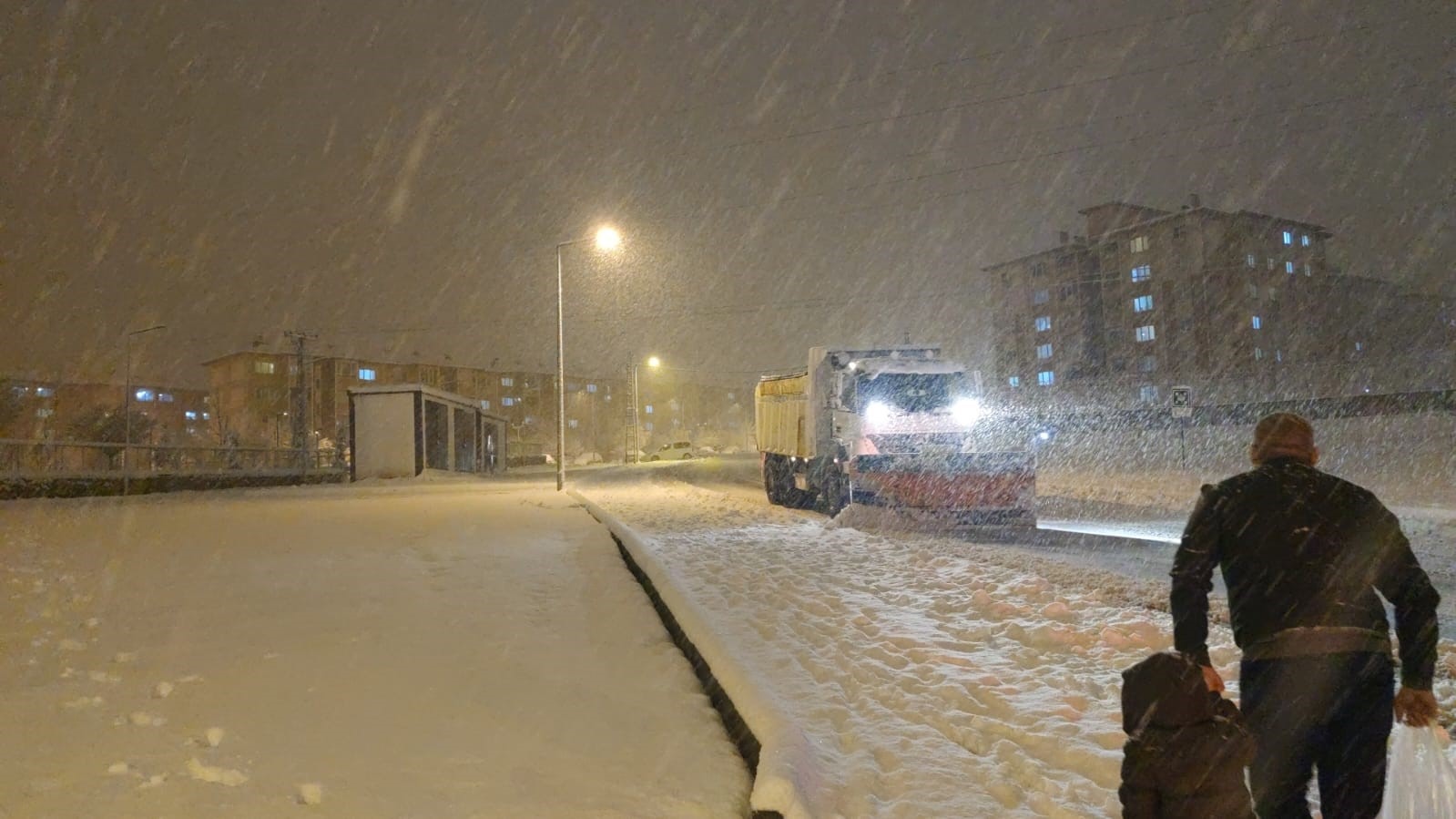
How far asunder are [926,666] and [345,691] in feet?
12.4

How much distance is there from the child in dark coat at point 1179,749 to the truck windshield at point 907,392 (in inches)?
645

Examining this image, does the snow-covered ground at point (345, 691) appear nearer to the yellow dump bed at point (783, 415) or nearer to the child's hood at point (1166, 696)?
the child's hood at point (1166, 696)

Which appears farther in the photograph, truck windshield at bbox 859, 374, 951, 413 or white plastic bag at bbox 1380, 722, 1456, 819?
truck windshield at bbox 859, 374, 951, 413

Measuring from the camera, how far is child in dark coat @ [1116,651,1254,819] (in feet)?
7.41

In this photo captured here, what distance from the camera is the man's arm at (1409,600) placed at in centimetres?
299

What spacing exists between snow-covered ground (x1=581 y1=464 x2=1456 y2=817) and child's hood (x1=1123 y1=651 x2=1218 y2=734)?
5.53 ft

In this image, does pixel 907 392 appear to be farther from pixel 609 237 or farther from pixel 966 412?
pixel 609 237

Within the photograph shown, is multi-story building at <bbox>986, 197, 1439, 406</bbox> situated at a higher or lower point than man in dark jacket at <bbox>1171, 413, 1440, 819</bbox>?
higher

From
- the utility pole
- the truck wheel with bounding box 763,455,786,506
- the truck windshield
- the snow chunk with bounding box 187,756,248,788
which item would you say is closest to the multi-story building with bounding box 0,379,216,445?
the utility pole

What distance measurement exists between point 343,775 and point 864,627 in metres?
4.46

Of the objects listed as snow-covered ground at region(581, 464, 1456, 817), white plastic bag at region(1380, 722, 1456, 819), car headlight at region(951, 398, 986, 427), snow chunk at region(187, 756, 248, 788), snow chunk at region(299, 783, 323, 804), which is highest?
car headlight at region(951, 398, 986, 427)

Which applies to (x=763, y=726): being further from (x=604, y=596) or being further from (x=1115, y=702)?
(x=604, y=596)

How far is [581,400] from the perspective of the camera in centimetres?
12950

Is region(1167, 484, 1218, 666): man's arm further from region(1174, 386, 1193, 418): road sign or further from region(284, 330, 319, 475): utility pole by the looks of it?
region(284, 330, 319, 475): utility pole
